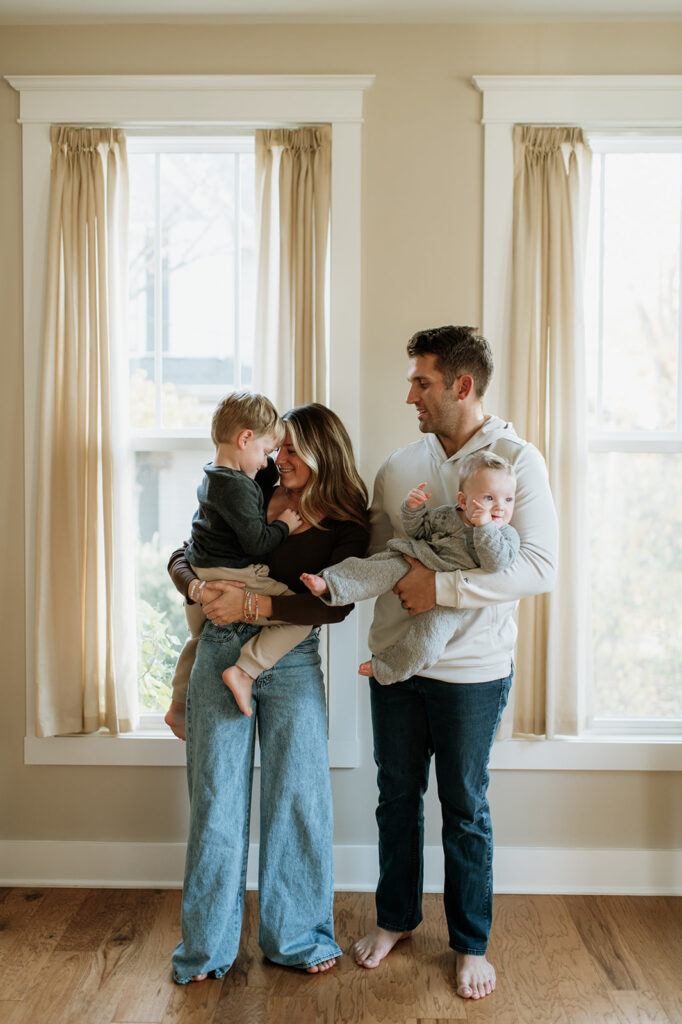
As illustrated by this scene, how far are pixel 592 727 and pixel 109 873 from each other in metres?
1.80

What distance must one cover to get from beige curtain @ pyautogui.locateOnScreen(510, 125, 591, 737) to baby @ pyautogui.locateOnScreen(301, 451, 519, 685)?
0.67 meters

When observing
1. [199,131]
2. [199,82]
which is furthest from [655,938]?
[199,82]

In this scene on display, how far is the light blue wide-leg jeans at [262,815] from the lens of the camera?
2203 mm

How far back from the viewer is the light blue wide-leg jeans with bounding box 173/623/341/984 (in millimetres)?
2203

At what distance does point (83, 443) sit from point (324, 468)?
0.98 metres

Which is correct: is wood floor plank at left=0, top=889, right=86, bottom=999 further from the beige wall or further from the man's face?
the man's face

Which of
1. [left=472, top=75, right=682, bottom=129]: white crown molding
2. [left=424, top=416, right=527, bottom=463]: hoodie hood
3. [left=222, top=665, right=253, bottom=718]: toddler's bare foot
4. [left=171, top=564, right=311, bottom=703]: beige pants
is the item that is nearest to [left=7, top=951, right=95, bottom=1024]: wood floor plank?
[left=222, top=665, right=253, bottom=718]: toddler's bare foot

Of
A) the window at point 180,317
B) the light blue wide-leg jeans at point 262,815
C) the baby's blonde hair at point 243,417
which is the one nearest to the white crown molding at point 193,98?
the window at point 180,317

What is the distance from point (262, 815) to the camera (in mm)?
2270

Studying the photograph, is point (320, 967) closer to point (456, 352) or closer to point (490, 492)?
point (490, 492)

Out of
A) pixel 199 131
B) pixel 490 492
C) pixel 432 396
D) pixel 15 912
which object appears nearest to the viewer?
pixel 490 492

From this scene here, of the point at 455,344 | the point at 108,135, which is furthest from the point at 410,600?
the point at 108,135

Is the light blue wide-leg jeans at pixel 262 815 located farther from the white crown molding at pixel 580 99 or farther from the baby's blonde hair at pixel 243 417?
the white crown molding at pixel 580 99

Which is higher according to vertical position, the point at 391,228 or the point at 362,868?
the point at 391,228
